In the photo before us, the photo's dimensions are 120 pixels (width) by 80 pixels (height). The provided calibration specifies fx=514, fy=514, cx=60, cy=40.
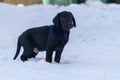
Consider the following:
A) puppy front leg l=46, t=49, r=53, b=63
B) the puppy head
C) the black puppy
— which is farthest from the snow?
the puppy head

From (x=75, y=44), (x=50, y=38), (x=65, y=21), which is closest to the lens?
(x=65, y=21)

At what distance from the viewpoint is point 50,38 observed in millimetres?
8500

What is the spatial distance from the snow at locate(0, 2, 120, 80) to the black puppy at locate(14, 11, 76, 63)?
21cm

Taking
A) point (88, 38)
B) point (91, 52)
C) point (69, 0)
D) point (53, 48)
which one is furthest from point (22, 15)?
point (53, 48)

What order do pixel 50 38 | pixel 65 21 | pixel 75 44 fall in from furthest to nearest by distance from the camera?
pixel 75 44, pixel 50 38, pixel 65 21

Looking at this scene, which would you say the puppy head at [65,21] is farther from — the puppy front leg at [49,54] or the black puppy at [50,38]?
the puppy front leg at [49,54]

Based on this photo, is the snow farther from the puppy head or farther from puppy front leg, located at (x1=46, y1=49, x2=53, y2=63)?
the puppy head

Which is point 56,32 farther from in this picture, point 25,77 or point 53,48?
point 25,77

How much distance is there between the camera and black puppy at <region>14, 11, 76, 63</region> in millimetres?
8375

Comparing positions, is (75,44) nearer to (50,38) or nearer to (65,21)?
(50,38)

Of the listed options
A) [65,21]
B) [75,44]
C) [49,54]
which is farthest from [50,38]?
[75,44]

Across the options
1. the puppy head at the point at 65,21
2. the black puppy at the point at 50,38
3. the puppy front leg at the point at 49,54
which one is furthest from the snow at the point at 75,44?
the puppy head at the point at 65,21

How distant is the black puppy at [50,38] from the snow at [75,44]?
0.68 feet

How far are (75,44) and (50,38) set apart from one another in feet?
9.61
